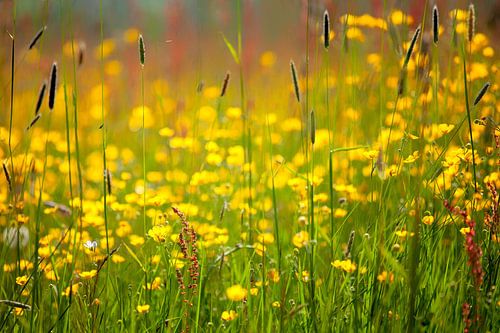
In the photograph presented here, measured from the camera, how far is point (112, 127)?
4777 millimetres

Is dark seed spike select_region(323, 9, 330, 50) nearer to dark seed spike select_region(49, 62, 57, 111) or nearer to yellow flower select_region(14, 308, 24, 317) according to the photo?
dark seed spike select_region(49, 62, 57, 111)

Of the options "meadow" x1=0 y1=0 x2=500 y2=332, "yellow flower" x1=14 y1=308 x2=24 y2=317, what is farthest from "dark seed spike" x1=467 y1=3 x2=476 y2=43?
"yellow flower" x1=14 y1=308 x2=24 y2=317

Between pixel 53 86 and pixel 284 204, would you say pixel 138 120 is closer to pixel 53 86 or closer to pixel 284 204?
pixel 284 204

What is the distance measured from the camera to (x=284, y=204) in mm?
2998

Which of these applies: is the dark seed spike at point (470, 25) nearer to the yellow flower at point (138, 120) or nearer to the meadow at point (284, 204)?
the meadow at point (284, 204)

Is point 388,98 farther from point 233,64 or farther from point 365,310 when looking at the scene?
point 233,64

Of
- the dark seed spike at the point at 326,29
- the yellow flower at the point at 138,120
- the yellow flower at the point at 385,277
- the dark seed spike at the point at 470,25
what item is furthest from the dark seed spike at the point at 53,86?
the yellow flower at the point at 138,120

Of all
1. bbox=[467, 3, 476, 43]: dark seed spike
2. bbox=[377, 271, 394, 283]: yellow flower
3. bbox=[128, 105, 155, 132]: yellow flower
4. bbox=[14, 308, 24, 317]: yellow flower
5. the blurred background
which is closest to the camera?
bbox=[377, 271, 394, 283]: yellow flower

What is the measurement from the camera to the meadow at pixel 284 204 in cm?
168

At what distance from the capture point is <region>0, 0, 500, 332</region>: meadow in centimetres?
168

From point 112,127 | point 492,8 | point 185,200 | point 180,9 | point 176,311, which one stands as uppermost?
point 180,9

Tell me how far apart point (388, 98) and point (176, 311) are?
6.44 ft

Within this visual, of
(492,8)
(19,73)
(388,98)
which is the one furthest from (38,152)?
(492,8)

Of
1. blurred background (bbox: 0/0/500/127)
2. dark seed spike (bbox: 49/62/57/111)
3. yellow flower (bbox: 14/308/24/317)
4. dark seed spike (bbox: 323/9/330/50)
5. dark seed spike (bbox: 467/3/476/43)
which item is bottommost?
yellow flower (bbox: 14/308/24/317)
